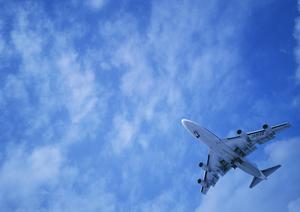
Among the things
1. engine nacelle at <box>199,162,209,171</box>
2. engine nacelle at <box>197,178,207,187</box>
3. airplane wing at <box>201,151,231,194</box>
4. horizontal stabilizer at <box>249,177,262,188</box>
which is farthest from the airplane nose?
horizontal stabilizer at <box>249,177,262,188</box>

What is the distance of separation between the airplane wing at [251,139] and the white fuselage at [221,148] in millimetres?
1047

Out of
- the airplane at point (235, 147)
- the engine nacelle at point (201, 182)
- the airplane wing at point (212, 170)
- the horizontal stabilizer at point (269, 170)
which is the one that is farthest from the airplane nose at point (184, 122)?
the horizontal stabilizer at point (269, 170)

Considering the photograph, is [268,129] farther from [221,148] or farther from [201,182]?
[201,182]

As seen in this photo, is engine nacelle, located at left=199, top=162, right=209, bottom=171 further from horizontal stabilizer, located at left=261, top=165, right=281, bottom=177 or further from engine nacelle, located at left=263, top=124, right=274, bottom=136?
engine nacelle, located at left=263, top=124, right=274, bottom=136

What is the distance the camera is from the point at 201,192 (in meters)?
67.9

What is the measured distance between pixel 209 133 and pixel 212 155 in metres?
11.3

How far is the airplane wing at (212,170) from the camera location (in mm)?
64438

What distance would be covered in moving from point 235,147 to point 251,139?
3.28 m

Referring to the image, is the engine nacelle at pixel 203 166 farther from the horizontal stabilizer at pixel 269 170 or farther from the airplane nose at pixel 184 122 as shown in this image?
the airplane nose at pixel 184 122

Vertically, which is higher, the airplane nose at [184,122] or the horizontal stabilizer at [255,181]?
the airplane nose at [184,122]

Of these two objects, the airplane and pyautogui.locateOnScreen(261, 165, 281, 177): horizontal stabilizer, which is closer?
the airplane

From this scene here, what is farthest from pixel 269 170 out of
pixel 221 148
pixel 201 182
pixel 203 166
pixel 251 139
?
pixel 201 182

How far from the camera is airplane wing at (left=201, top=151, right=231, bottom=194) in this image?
211 ft

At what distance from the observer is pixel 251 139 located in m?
56.9
